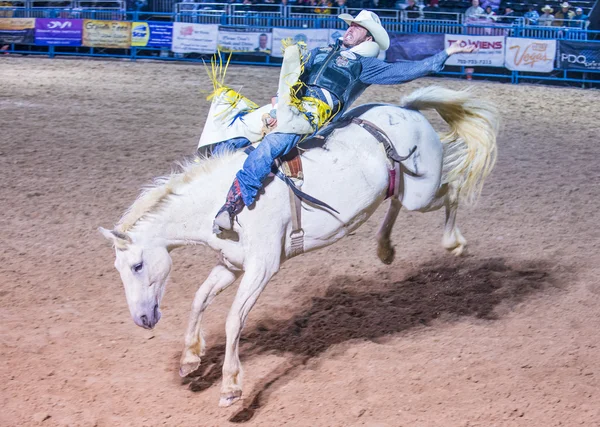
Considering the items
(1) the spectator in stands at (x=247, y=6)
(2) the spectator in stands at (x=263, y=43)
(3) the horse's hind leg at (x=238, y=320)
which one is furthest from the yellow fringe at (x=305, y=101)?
(1) the spectator in stands at (x=247, y=6)

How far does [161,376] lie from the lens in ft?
14.1

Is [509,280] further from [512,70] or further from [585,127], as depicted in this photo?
[512,70]

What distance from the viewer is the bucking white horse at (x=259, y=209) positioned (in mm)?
3896

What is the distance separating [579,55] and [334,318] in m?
11.9

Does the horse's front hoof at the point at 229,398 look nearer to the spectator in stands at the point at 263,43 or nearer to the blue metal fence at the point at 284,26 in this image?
the blue metal fence at the point at 284,26

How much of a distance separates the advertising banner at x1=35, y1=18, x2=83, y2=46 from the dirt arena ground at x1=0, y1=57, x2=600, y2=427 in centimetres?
978

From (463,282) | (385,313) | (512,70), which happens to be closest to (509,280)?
(463,282)

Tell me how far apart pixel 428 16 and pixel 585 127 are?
739cm

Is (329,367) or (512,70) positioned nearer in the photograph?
(329,367)

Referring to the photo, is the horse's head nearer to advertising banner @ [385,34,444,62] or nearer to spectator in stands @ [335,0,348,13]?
advertising banner @ [385,34,444,62]

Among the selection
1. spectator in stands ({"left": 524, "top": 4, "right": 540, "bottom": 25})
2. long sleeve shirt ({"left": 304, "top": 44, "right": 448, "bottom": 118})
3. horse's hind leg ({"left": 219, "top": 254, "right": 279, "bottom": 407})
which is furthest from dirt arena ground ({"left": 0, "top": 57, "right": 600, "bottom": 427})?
spectator in stands ({"left": 524, "top": 4, "right": 540, "bottom": 25})

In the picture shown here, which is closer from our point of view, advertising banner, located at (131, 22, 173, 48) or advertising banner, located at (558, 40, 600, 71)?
advertising banner, located at (558, 40, 600, 71)

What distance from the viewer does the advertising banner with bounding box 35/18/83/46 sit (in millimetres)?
17672

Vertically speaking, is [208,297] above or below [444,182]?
below
